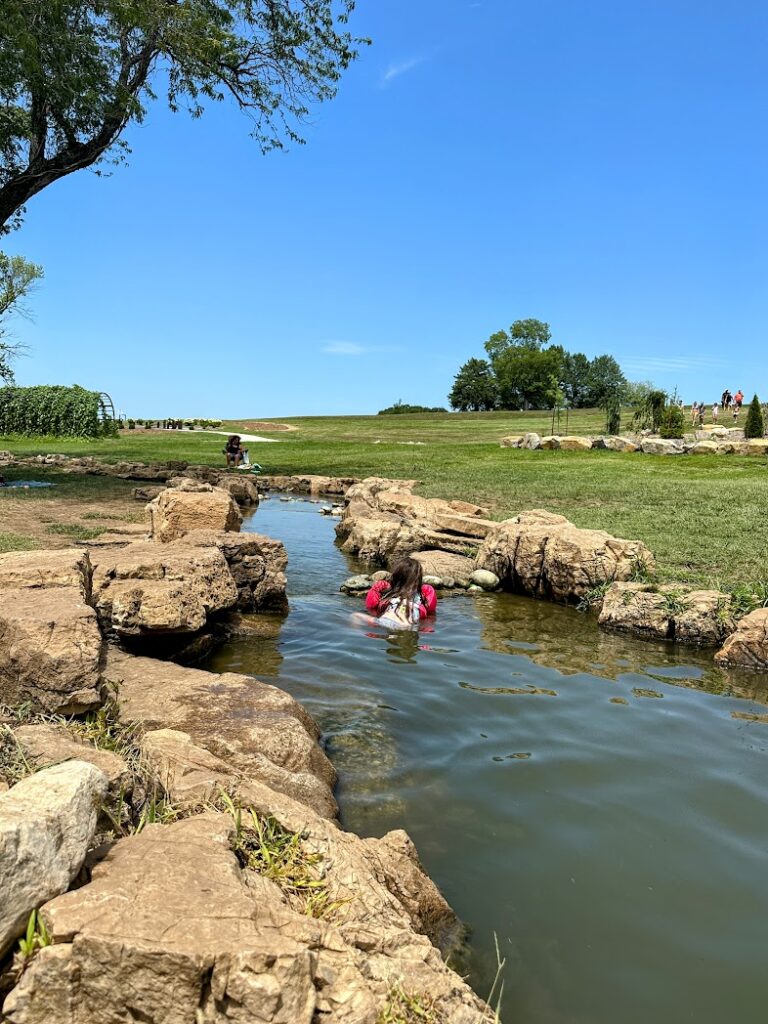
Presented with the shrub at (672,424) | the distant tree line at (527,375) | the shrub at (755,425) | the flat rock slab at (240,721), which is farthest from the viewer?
the distant tree line at (527,375)

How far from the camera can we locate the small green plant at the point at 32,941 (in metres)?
2.08

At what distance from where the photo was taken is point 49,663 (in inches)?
164

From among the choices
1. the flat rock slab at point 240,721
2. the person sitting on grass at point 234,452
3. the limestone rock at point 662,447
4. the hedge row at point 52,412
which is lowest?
the flat rock slab at point 240,721

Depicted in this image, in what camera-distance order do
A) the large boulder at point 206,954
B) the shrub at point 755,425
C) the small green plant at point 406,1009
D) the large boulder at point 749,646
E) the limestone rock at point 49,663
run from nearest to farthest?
1. the large boulder at point 206,954
2. the small green plant at point 406,1009
3. the limestone rock at point 49,663
4. the large boulder at point 749,646
5. the shrub at point 755,425

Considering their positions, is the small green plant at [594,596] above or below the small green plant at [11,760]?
below

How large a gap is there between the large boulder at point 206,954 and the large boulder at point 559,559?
7331 mm

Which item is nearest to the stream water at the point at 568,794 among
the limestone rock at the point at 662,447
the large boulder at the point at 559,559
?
the large boulder at the point at 559,559

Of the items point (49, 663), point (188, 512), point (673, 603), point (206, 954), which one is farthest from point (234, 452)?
point (206, 954)

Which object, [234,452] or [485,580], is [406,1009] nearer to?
[485,580]

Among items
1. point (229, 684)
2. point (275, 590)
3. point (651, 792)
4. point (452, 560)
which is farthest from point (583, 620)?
point (229, 684)

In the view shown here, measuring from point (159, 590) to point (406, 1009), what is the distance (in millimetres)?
4451

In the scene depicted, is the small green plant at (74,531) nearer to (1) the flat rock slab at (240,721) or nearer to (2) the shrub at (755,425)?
(1) the flat rock slab at (240,721)

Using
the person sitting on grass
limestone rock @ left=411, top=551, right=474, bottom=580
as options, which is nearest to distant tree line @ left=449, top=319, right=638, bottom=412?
the person sitting on grass

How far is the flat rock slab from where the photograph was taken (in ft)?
13.3
